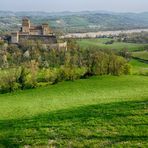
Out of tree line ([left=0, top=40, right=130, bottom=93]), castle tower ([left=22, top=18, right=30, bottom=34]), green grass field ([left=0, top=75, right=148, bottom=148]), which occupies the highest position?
green grass field ([left=0, top=75, right=148, bottom=148])

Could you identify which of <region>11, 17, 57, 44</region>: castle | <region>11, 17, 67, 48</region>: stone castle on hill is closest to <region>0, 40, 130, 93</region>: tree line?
<region>11, 17, 67, 48</region>: stone castle on hill

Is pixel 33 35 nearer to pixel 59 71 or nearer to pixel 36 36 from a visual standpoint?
pixel 36 36

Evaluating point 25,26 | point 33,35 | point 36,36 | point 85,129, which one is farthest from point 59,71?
point 25,26

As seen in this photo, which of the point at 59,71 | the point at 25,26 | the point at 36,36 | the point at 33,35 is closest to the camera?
the point at 59,71

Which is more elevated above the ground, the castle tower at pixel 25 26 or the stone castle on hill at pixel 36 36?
the castle tower at pixel 25 26

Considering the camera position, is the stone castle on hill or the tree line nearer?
the tree line

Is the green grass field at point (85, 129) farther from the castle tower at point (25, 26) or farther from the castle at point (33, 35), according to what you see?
the castle tower at point (25, 26)

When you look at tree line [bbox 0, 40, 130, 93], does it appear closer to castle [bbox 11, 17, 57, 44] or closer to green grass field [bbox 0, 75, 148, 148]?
castle [bbox 11, 17, 57, 44]

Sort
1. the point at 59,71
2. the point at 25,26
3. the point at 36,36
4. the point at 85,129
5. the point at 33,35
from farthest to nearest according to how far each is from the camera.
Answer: the point at 25,26, the point at 33,35, the point at 36,36, the point at 59,71, the point at 85,129

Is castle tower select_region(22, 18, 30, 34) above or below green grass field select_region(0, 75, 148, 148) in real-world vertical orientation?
below

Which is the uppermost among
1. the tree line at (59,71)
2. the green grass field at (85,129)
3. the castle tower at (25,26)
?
the green grass field at (85,129)

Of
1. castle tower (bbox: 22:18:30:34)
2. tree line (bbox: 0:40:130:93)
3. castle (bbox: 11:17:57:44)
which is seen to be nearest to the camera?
tree line (bbox: 0:40:130:93)

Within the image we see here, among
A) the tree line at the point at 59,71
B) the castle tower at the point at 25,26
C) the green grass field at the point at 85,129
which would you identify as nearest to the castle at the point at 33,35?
the castle tower at the point at 25,26
